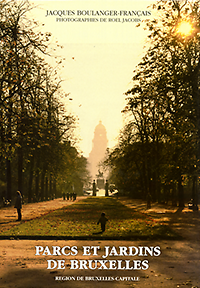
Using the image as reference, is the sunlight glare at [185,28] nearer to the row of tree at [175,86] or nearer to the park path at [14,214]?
the row of tree at [175,86]

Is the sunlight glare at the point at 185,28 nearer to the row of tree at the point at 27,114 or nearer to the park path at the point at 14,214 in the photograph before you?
the row of tree at the point at 27,114

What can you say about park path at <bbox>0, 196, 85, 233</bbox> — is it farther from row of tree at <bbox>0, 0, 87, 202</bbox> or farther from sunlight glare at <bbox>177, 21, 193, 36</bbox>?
sunlight glare at <bbox>177, 21, 193, 36</bbox>

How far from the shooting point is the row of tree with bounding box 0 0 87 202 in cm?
1881

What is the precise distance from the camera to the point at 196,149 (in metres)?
22.6

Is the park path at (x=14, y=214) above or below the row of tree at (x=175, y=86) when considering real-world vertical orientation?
below

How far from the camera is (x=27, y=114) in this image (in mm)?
20672

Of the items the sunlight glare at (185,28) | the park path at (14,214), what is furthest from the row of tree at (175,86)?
the park path at (14,214)

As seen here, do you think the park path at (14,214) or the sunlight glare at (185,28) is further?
the park path at (14,214)

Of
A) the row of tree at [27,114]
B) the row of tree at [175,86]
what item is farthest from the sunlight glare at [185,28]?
the row of tree at [27,114]

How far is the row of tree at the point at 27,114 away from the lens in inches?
741

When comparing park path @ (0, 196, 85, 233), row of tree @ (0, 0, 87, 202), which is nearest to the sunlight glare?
row of tree @ (0, 0, 87, 202)

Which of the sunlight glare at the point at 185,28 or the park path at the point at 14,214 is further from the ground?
the sunlight glare at the point at 185,28

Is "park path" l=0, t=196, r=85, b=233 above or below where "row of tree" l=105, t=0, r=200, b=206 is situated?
below

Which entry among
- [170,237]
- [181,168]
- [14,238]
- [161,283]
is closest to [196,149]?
[181,168]
